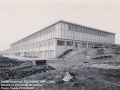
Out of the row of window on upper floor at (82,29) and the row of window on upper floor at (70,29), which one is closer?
the row of window on upper floor at (70,29)

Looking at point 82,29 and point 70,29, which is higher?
point 82,29

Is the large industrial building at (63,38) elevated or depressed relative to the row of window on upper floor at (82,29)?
depressed

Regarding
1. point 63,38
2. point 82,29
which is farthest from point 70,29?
point 82,29

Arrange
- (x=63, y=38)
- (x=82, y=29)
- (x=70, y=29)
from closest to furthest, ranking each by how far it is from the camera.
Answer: (x=63, y=38) → (x=70, y=29) → (x=82, y=29)

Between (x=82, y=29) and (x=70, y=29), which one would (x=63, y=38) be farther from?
(x=82, y=29)

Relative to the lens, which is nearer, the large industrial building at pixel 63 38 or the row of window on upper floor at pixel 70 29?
the large industrial building at pixel 63 38

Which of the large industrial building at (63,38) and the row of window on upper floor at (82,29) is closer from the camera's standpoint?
the large industrial building at (63,38)

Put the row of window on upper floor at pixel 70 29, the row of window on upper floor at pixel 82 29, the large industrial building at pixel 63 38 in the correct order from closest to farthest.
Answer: the large industrial building at pixel 63 38 → the row of window on upper floor at pixel 70 29 → the row of window on upper floor at pixel 82 29

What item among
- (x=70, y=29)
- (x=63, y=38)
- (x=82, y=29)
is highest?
(x=82, y=29)

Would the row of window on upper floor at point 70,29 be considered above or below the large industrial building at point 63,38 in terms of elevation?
above

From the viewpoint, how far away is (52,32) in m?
34.2

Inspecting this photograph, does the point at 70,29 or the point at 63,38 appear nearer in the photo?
the point at 63,38

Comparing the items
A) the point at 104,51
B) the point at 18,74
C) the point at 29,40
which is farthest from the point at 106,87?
the point at 29,40

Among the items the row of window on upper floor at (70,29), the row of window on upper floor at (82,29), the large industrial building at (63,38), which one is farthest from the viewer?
the row of window on upper floor at (82,29)
